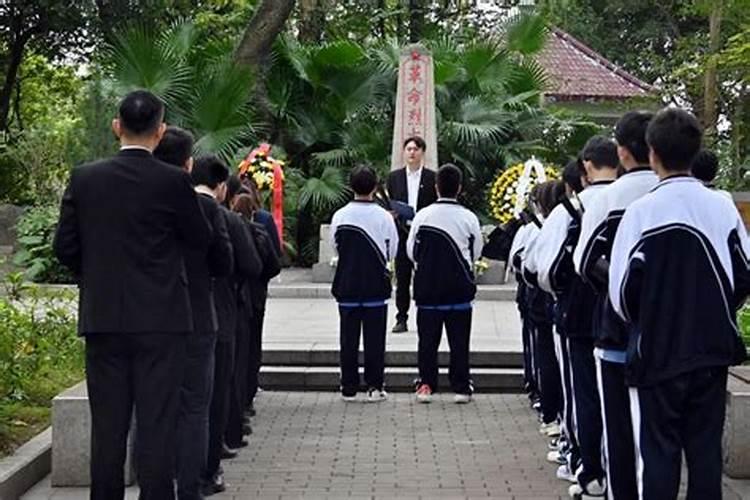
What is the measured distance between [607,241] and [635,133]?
505 mm

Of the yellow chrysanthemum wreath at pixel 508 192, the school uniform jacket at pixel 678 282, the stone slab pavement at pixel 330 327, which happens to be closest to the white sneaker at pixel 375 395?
the stone slab pavement at pixel 330 327

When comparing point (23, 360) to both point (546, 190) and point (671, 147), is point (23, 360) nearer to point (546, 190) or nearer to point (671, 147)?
point (546, 190)

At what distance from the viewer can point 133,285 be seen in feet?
19.2

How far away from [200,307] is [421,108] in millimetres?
15308

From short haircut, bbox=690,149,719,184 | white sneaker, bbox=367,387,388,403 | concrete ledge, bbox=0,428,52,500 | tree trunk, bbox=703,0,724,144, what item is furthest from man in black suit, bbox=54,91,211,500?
tree trunk, bbox=703,0,724,144

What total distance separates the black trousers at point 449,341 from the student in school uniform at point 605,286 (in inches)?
197

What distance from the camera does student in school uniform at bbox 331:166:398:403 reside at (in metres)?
11.2

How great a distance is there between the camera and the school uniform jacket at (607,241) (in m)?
6.19

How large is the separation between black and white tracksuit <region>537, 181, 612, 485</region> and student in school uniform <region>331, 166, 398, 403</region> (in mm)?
3945

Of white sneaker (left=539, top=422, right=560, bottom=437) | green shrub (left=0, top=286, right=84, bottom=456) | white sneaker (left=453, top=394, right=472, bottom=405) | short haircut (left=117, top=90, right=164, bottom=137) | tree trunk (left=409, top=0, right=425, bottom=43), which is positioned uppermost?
tree trunk (left=409, top=0, right=425, bottom=43)

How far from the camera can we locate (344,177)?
2369 centimetres

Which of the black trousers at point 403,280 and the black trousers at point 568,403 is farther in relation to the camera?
the black trousers at point 403,280

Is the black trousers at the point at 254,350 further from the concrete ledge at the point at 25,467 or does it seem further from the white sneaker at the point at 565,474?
the white sneaker at the point at 565,474

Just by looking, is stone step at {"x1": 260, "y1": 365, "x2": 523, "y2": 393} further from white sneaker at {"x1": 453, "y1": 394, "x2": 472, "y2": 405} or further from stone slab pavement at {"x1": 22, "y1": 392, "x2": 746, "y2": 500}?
A: white sneaker at {"x1": 453, "y1": 394, "x2": 472, "y2": 405}
